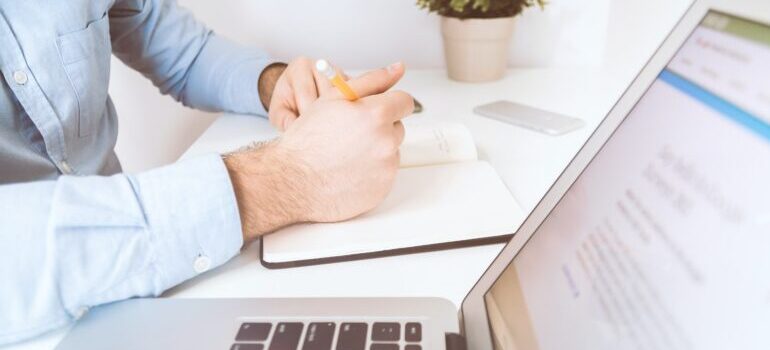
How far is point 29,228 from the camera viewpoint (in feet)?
1.41

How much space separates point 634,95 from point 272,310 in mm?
274

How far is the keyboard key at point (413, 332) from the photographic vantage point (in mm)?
370

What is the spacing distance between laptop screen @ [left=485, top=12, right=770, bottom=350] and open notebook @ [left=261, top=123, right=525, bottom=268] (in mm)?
154

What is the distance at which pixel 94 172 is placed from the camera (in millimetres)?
793

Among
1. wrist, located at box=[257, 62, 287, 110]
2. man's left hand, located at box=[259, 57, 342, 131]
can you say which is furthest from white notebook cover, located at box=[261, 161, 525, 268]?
wrist, located at box=[257, 62, 287, 110]

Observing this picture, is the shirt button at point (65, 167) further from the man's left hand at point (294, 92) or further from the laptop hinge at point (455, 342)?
the laptop hinge at point (455, 342)

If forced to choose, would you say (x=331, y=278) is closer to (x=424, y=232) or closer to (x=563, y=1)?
(x=424, y=232)

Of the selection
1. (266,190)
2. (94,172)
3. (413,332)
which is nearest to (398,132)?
(266,190)

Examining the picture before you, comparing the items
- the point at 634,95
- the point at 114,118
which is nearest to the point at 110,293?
the point at 634,95

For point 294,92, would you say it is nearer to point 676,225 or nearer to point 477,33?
point 477,33

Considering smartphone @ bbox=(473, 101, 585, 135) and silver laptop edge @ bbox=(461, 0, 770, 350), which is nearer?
silver laptop edge @ bbox=(461, 0, 770, 350)

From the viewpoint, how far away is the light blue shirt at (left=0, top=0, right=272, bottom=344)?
43cm

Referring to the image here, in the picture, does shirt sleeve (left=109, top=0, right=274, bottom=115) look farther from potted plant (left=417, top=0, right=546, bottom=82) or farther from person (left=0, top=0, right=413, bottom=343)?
potted plant (left=417, top=0, right=546, bottom=82)

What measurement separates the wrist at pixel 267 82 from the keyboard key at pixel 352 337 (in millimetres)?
527
